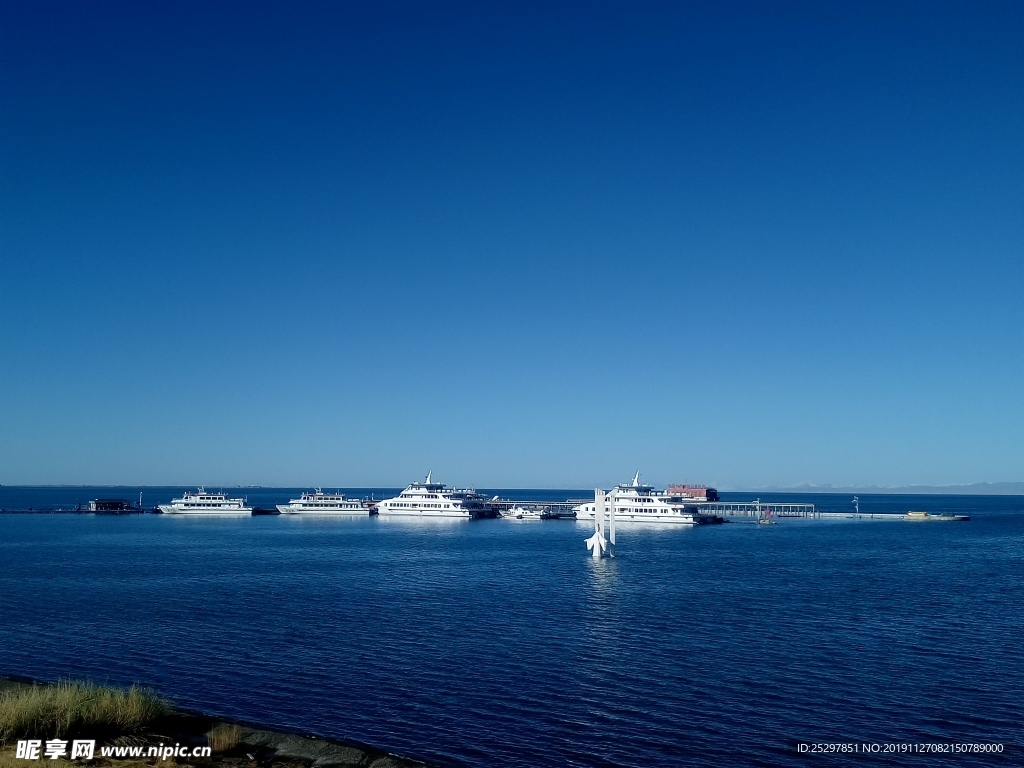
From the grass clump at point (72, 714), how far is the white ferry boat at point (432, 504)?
114 meters

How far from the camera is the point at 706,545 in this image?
80875mm

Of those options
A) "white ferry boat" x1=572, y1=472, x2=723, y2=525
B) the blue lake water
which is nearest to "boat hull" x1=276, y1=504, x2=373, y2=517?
"white ferry boat" x1=572, y1=472, x2=723, y2=525

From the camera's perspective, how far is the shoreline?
14641 millimetres

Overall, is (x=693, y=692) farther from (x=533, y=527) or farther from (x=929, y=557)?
(x=533, y=527)

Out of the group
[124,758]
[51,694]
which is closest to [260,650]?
[51,694]

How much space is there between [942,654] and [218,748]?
89.6 ft

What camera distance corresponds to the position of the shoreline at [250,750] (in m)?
14.6

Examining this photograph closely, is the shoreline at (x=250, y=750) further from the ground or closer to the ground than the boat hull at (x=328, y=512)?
further from the ground

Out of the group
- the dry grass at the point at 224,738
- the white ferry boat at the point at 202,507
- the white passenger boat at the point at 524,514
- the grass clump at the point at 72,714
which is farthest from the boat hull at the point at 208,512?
the dry grass at the point at 224,738

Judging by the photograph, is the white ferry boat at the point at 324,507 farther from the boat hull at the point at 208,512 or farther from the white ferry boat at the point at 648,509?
the white ferry boat at the point at 648,509

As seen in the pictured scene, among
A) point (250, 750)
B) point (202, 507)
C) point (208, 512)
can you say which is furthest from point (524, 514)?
point (250, 750)

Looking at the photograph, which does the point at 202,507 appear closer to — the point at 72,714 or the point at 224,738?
the point at 72,714

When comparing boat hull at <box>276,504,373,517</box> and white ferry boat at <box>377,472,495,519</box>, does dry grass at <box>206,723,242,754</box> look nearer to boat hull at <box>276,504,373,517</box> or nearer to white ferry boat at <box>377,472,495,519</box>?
white ferry boat at <box>377,472,495,519</box>

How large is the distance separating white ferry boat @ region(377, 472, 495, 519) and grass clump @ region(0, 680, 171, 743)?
114135 millimetres
